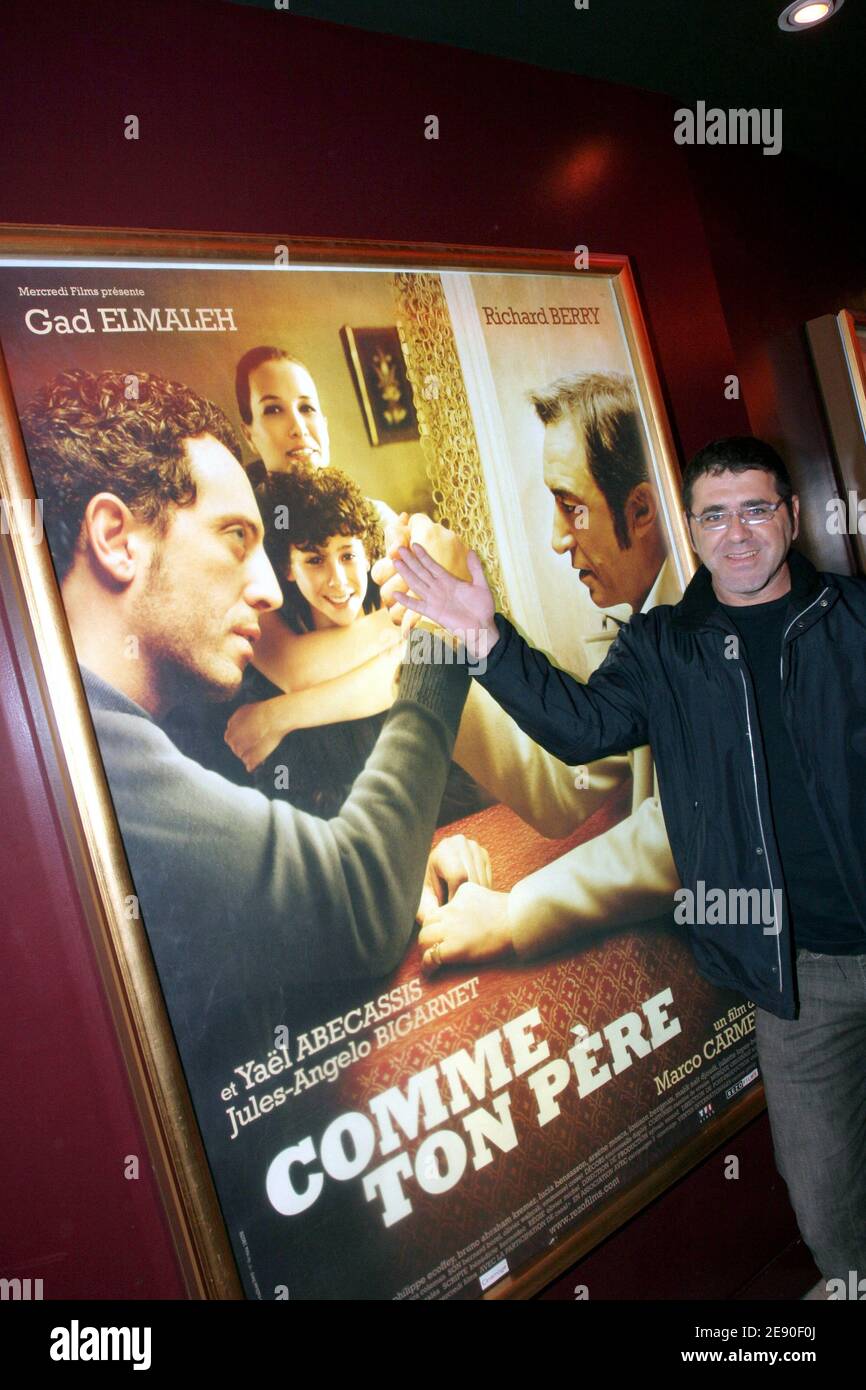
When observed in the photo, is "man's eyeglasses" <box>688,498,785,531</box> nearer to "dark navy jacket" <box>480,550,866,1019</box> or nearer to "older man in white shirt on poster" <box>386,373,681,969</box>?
"dark navy jacket" <box>480,550,866,1019</box>

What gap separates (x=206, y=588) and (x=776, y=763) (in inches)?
41.1

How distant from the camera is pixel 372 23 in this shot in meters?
1.93

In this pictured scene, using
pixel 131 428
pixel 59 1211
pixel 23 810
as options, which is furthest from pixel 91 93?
pixel 59 1211

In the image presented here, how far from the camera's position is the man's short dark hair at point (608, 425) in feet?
6.99

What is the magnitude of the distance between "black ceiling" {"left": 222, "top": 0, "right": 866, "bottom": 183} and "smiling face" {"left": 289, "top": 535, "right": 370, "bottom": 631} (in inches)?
41.5
